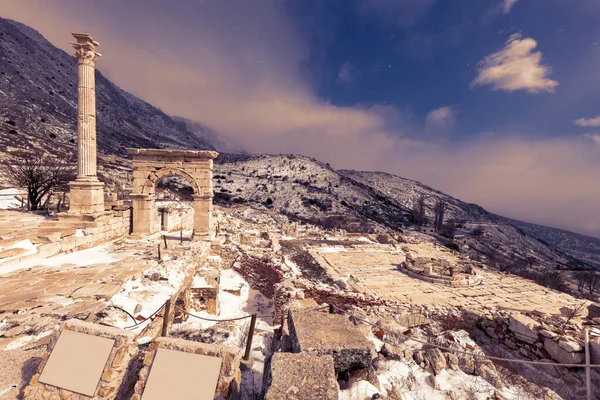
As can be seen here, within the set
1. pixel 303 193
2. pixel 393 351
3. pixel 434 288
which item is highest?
pixel 303 193

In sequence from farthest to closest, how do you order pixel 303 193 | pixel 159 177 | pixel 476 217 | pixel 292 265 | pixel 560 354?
pixel 476 217 < pixel 303 193 < pixel 292 265 < pixel 159 177 < pixel 560 354

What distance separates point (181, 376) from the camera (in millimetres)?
2926

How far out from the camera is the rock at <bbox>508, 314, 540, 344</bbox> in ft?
20.2

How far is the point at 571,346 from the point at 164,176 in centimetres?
1354

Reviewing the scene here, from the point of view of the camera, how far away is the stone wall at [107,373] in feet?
9.66

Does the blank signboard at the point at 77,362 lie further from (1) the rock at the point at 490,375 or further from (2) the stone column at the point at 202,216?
(2) the stone column at the point at 202,216

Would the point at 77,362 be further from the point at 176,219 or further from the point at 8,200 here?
the point at 8,200

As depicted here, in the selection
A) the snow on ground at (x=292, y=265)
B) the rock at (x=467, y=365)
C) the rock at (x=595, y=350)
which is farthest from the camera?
the snow on ground at (x=292, y=265)

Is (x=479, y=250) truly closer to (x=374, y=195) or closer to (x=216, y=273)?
(x=374, y=195)

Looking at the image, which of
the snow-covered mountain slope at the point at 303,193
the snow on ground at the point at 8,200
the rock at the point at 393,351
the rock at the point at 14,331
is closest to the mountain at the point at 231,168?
the snow-covered mountain slope at the point at 303,193

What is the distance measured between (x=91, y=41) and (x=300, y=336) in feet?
41.0

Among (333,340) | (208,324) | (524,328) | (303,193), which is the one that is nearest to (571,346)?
(524,328)

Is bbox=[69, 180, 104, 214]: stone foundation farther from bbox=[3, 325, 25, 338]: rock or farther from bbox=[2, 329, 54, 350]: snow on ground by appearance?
bbox=[2, 329, 54, 350]: snow on ground

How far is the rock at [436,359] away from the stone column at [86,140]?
452 inches
